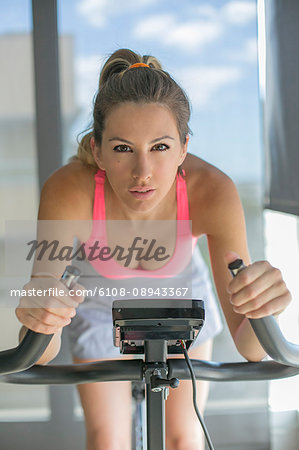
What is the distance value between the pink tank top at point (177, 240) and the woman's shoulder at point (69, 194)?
0.09 ft

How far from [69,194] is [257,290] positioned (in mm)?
714

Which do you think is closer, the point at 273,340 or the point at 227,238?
the point at 273,340

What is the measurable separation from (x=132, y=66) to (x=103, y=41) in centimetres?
123

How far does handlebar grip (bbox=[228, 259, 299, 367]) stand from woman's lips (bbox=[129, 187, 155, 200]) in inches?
15.0

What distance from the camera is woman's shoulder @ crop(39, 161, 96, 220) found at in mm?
1453

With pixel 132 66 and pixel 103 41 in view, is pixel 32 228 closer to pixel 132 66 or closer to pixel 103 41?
pixel 132 66

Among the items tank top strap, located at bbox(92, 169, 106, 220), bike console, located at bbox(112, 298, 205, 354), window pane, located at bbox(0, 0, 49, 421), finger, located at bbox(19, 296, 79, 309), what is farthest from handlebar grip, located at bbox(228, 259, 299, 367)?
window pane, located at bbox(0, 0, 49, 421)

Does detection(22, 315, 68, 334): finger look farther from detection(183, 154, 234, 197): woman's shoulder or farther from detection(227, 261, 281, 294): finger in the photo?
detection(183, 154, 234, 197): woman's shoulder

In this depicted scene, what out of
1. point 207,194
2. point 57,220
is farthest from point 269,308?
point 57,220

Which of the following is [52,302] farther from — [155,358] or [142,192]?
[142,192]

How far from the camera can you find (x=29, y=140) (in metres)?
2.49

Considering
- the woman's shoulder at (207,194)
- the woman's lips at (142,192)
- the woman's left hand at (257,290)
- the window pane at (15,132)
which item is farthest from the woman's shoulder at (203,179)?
the window pane at (15,132)

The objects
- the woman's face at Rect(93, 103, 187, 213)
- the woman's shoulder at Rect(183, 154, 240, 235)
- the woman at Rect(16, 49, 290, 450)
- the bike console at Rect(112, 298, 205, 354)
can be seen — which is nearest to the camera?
the bike console at Rect(112, 298, 205, 354)

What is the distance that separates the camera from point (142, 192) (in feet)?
4.10
